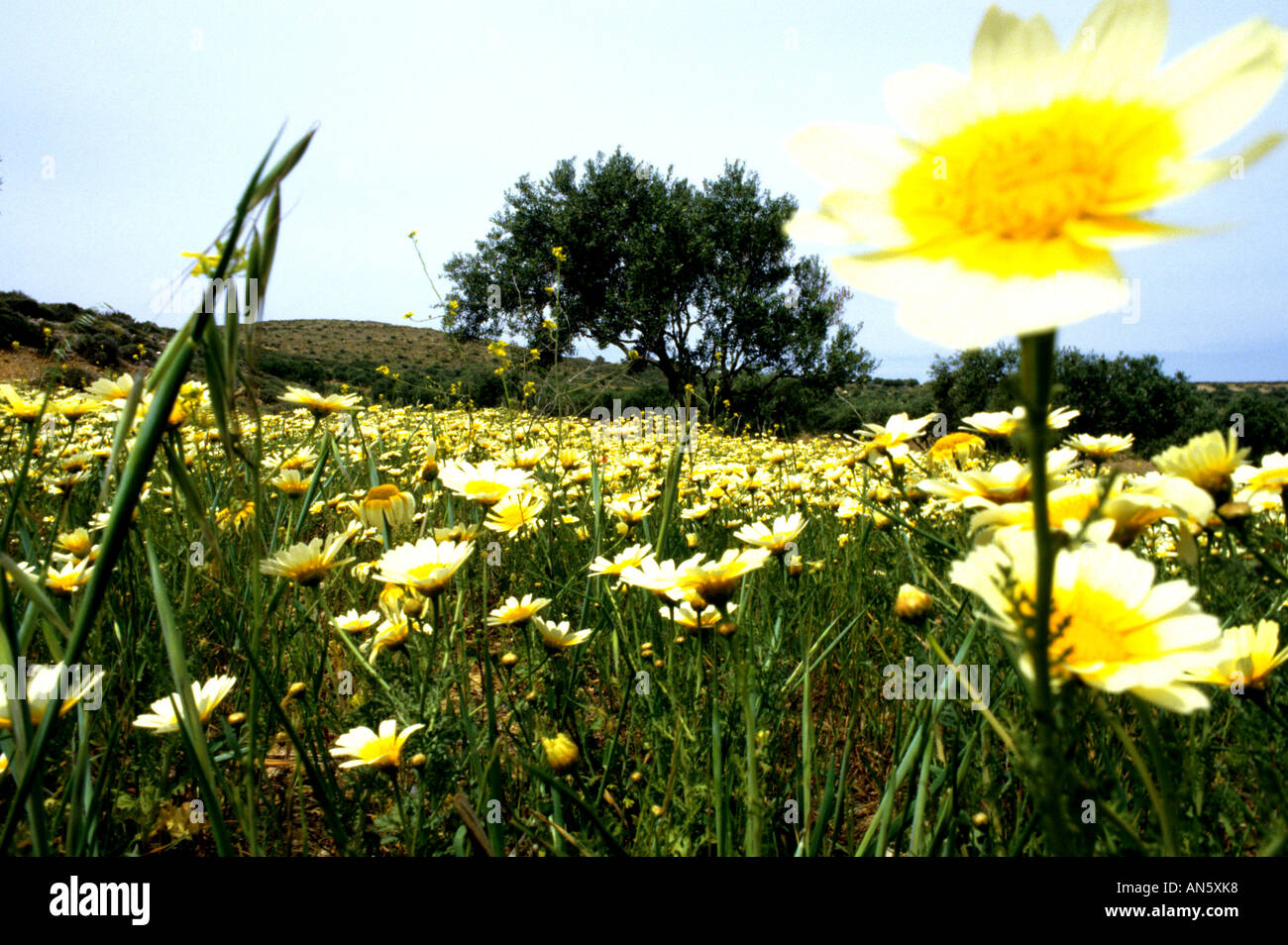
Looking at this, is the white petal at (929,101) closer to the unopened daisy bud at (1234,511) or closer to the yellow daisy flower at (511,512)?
the unopened daisy bud at (1234,511)

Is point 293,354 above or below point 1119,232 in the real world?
above

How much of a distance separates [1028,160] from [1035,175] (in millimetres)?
12

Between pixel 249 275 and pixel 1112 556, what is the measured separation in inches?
24.5

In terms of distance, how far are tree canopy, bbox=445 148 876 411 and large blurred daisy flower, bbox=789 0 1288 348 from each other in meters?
13.6

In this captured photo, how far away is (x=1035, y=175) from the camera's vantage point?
350mm

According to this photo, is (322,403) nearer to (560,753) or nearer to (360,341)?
(560,753)

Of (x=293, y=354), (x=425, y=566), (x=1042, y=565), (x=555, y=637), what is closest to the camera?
(x=1042, y=565)

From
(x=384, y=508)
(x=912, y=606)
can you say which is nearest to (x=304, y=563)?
(x=384, y=508)

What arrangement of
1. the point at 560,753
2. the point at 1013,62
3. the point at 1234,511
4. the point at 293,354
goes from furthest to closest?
the point at 293,354 → the point at 560,753 → the point at 1234,511 → the point at 1013,62

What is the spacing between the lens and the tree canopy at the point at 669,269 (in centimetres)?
1422

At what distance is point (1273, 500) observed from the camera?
115 centimetres

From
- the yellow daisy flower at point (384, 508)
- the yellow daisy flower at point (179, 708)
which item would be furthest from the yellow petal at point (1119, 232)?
the yellow daisy flower at point (384, 508)
